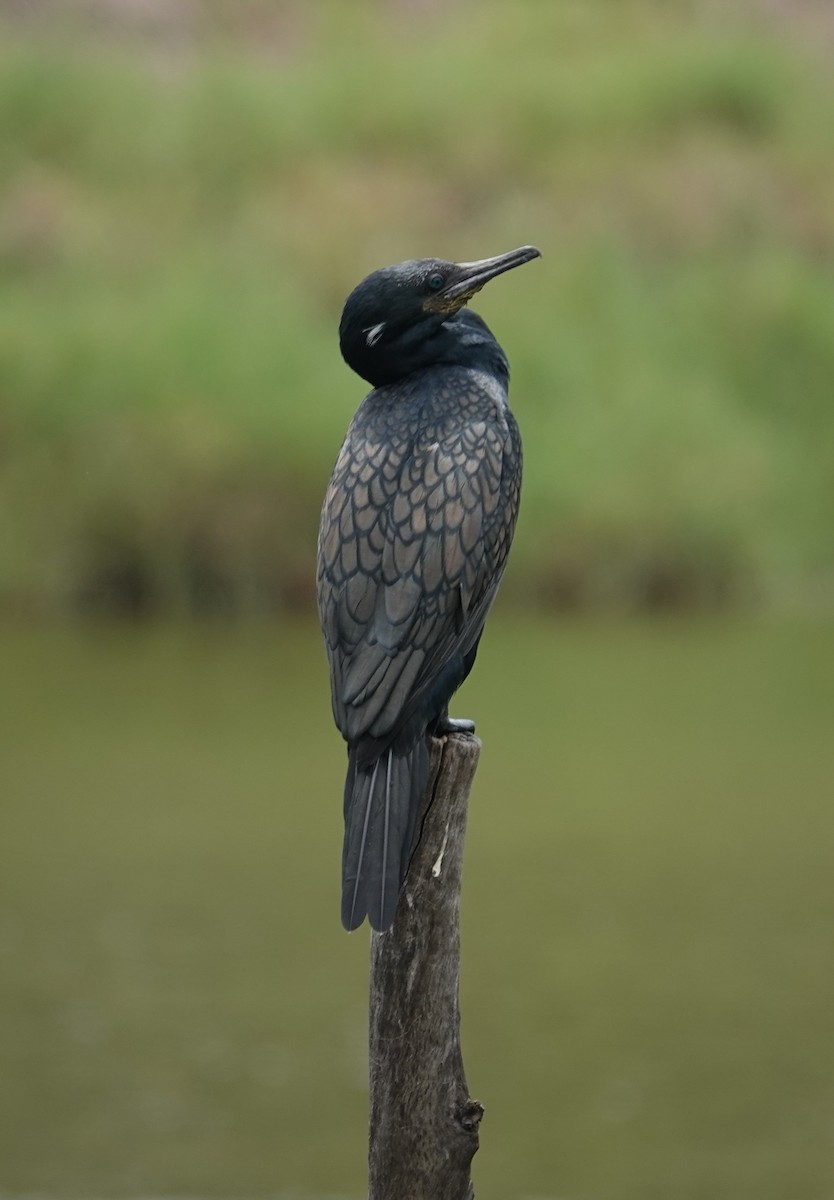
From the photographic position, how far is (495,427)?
3.83m

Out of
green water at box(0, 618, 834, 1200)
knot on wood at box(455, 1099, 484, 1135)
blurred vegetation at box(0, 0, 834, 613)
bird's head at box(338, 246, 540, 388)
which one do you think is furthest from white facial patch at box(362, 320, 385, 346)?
blurred vegetation at box(0, 0, 834, 613)

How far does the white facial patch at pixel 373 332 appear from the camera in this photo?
3.82 m

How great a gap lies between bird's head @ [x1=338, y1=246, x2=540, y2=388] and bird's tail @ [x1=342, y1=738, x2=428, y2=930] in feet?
2.36

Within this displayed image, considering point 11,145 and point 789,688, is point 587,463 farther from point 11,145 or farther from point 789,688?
point 11,145

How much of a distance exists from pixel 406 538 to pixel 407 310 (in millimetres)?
404

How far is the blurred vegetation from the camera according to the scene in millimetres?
13117

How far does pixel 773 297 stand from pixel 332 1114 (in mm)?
12992

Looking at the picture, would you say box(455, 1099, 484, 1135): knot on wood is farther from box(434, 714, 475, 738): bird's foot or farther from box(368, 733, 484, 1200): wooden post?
box(434, 714, 475, 738): bird's foot

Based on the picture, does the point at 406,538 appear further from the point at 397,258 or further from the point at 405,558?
the point at 397,258

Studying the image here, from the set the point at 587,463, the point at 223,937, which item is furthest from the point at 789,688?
the point at 223,937

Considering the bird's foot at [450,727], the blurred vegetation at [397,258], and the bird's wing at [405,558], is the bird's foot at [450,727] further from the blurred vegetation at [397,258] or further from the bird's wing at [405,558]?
the blurred vegetation at [397,258]

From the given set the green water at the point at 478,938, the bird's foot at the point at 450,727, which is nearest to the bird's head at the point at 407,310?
the bird's foot at the point at 450,727

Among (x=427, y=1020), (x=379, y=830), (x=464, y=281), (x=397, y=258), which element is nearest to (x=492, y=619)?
(x=397, y=258)

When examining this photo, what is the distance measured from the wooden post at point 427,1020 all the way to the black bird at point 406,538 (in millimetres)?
80
